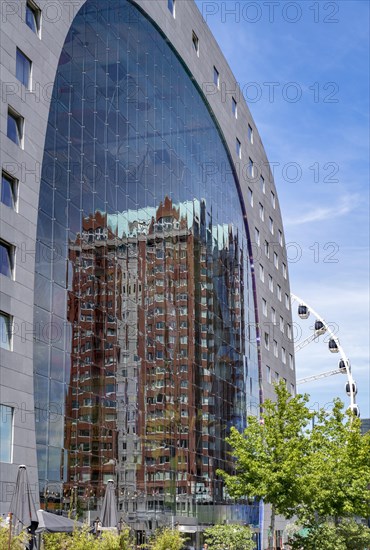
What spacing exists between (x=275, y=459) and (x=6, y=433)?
16.7 meters

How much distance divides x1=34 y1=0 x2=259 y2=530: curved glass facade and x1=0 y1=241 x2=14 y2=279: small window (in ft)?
6.41

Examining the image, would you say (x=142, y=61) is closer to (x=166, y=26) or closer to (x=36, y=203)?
(x=166, y=26)

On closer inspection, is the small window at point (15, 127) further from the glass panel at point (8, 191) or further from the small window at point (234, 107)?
the small window at point (234, 107)

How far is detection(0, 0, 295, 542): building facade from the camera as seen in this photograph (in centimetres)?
3222

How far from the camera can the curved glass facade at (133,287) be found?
3475 cm

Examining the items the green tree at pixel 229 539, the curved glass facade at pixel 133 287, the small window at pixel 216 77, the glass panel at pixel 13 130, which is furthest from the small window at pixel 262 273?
the glass panel at pixel 13 130

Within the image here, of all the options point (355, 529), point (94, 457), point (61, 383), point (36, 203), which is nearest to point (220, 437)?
point (355, 529)

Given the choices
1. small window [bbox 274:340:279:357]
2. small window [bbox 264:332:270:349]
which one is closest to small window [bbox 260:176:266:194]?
small window [bbox 264:332:270:349]

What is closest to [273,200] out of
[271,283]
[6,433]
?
[271,283]

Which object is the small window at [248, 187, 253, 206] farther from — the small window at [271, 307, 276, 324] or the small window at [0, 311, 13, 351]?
the small window at [0, 311, 13, 351]

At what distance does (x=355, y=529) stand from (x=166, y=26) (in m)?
30.2

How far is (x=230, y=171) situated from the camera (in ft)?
209

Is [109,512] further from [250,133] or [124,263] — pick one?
[250,133]

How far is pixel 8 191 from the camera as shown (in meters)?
31.5
